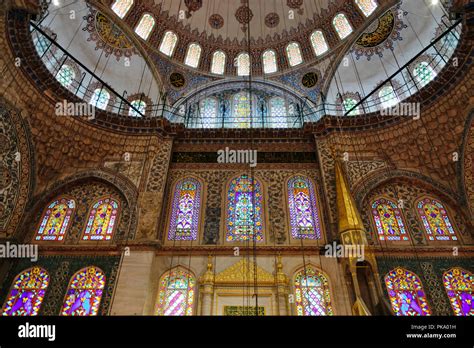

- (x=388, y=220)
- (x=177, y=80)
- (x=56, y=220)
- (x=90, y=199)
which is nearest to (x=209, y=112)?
(x=177, y=80)

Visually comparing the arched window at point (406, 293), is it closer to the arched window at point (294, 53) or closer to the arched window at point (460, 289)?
the arched window at point (460, 289)

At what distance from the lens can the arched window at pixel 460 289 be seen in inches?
291

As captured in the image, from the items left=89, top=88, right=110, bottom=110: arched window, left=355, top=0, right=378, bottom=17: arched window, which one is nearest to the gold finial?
left=355, top=0, right=378, bottom=17: arched window

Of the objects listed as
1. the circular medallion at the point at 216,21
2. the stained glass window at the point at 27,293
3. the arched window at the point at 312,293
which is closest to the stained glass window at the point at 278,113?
the circular medallion at the point at 216,21

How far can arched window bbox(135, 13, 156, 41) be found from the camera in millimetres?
12109

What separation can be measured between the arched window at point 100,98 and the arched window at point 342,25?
8.95 metres

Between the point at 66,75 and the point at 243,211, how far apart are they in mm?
7247

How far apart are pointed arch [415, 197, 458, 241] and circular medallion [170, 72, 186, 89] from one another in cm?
918

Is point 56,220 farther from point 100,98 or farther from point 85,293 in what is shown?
point 100,98

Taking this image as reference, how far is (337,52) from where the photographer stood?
12000 millimetres

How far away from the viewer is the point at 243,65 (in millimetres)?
13242

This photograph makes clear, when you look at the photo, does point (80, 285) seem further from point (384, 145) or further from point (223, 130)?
point (384, 145)

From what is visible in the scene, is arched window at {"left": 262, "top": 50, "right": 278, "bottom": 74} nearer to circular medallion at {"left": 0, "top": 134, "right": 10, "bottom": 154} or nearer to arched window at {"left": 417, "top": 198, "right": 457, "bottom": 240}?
arched window at {"left": 417, "top": 198, "right": 457, "bottom": 240}
